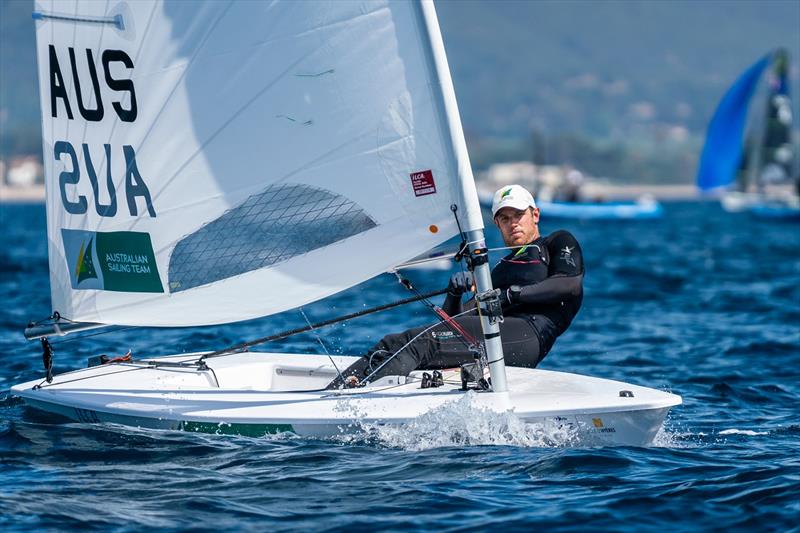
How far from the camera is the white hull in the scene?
219 inches

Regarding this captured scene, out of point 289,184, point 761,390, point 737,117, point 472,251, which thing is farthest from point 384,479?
point 737,117

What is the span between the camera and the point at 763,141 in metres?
46.4

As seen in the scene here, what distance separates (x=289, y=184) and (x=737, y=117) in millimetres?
37847

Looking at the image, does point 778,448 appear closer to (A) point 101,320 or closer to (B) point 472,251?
(B) point 472,251

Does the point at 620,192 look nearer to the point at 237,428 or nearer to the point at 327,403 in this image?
the point at 327,403

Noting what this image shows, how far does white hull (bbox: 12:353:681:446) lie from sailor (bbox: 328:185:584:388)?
0.11 metres

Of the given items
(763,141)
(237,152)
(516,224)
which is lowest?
(516,224)

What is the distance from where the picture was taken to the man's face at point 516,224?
6.26m

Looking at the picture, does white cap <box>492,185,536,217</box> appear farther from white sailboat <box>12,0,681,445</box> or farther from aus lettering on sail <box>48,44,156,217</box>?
aus lettering on sail <box>48,44,156,217</box>

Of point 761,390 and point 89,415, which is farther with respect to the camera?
point 761,390

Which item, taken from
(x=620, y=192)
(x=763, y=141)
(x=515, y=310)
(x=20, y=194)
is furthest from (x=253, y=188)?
(x=620, y=192)

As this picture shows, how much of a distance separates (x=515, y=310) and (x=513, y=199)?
626 mm

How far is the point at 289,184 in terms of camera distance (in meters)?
5.98

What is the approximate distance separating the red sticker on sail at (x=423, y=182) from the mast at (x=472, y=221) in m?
0.15
